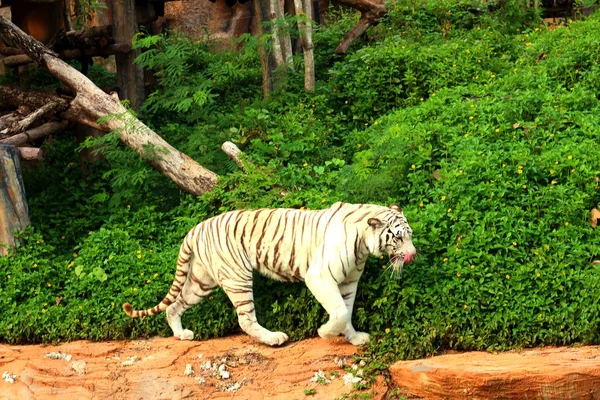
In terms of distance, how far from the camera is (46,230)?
9.58 meters

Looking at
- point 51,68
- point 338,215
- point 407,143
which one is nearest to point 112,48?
point 51,68

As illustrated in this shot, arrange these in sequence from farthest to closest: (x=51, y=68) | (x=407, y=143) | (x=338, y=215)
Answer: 1. (x=51, y=68)
2. (x=407, y=143)
3. (x=338, y=215)

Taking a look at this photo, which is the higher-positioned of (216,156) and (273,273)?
(216,156)

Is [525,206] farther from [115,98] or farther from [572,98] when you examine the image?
[115,98]

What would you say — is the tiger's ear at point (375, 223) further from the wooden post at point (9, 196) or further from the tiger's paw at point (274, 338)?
the wooden post at point (9, 196)

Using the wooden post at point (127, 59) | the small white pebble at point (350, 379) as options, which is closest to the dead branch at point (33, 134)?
the wooden post at point (127, 59)

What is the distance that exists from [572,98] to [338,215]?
3.31 m

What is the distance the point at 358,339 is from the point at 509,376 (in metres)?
1.38

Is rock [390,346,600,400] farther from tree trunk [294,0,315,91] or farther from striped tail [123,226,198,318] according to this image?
tree trunk [294,0,315,91]

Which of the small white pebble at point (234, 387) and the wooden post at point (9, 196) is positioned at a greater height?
the wooden post at point (9, 196)

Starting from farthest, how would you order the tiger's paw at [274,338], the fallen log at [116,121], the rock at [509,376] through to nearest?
1. the fallen log at [116,121]
2. the tiger's paw at [274,338]
3. the rock at [509,376]

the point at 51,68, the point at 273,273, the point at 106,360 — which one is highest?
the point at 51,68

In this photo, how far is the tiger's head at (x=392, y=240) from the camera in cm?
698

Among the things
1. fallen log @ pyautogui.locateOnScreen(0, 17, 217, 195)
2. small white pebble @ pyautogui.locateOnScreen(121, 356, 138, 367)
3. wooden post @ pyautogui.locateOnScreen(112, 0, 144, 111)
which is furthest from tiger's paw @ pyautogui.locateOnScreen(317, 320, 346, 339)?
wooden post @ pyautogui.locateOnScreen(112, 0, 144, 111)
